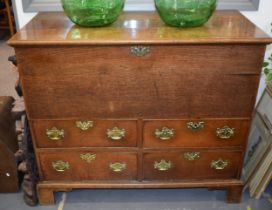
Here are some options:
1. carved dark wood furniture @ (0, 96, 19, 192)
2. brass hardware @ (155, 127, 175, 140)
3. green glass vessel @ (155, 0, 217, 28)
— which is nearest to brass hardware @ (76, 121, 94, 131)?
brass hardware @ (155, 127, 175, 140)

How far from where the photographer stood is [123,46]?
1.26 m

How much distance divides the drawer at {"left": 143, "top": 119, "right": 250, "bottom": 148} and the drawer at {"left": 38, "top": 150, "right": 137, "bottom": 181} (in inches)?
5.7

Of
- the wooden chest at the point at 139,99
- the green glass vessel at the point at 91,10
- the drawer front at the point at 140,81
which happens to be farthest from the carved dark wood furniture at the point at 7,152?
the green glass vessel at the point at 91,10

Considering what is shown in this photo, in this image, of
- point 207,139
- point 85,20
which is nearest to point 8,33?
point 85,20

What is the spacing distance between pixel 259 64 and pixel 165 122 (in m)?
0.44

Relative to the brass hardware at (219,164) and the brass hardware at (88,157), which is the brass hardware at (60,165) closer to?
the brass hardware at (88,157)

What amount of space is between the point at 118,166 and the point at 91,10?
27.3 inches

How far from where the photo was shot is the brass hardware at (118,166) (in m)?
1.56

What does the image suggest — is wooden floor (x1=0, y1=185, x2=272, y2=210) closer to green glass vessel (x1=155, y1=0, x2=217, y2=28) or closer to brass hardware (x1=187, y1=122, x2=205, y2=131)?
brass hardware (x1=187, y1=122, x2=205, y2=131)

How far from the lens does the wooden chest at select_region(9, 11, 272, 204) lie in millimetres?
1278

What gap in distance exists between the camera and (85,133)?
1.47 m

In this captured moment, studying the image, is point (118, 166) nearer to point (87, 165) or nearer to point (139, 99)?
point (87, 165)

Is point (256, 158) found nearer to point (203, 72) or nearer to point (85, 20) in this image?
point (203, 72)

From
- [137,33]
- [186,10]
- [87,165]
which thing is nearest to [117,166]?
[87,165]
